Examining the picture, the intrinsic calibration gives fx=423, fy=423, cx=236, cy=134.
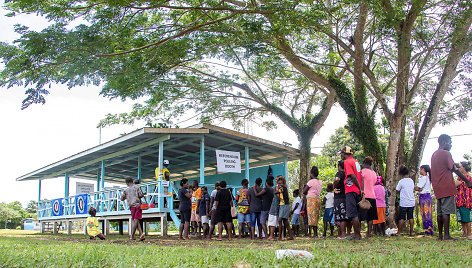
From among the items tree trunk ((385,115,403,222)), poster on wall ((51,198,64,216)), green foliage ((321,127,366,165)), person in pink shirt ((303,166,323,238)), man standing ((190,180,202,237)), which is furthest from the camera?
green foliage ((321,127,366,165))

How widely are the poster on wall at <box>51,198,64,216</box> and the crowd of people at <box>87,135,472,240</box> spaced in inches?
311

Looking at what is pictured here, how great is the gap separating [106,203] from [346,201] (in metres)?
10.3

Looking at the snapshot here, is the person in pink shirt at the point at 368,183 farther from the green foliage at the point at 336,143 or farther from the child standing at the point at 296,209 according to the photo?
the green foliage at the point at 336,143

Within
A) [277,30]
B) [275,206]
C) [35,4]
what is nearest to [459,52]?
[277,30]

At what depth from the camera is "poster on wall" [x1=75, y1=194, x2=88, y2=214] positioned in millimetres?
16384

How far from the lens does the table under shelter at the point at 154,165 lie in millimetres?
13096

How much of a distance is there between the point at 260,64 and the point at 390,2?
452 cm

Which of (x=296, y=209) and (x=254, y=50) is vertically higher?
(x=254, y=50)

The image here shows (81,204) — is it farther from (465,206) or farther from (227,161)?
(465,206)

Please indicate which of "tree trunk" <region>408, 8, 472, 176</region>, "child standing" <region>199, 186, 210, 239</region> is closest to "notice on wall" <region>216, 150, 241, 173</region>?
"child standing" <region>199, 186, 210, 239</region>

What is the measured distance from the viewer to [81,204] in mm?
16609

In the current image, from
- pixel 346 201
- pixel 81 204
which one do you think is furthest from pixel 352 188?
pixel 81 204

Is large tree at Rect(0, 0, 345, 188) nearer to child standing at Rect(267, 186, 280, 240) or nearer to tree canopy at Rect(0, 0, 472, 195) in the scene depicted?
tree canopy at Rect(0, 0, 472, 195)

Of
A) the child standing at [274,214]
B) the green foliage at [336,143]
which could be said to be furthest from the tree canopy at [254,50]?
the green foliage at [336,143]
